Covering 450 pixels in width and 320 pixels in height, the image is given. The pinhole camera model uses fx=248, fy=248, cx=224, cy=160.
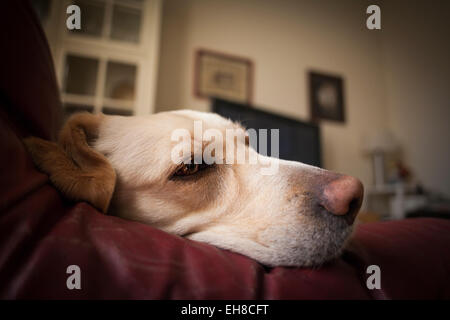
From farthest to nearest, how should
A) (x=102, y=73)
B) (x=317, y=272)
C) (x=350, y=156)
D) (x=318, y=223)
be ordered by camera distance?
1. (x=350, y=156)
2. (x=102, y=73)
3. (x=318, y=223)
4. (x=317, y=272)

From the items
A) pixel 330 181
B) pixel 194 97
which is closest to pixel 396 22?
pixel 330 181

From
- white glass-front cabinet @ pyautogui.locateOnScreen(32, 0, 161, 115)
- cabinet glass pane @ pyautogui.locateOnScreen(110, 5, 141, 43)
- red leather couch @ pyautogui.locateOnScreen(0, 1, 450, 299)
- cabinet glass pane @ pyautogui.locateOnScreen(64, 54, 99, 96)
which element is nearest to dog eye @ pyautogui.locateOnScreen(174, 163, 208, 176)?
red leather couch @ pyautogui.locateOnScreen(0, 1, 450, 299)

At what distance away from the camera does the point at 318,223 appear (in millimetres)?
532

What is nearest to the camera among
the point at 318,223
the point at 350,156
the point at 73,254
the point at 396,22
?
the point at 73,254

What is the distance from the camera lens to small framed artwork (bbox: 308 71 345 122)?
1.52 metres

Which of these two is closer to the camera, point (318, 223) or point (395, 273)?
point (395, 273)

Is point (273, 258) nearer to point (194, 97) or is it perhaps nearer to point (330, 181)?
point (330, 181)

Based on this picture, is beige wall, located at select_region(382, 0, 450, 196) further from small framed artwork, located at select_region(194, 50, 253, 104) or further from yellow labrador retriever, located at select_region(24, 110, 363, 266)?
small framed artwork, located at select_region(194, 50, 253, 104)

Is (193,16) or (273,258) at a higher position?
(193,16)

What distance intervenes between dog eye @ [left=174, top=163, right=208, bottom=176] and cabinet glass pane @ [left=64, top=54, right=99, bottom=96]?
81cm

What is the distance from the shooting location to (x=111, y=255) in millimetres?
317

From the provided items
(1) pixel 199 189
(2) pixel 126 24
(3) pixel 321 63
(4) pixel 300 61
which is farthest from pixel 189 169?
(2) pixel 126 24

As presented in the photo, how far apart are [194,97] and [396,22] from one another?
209 centimetres
